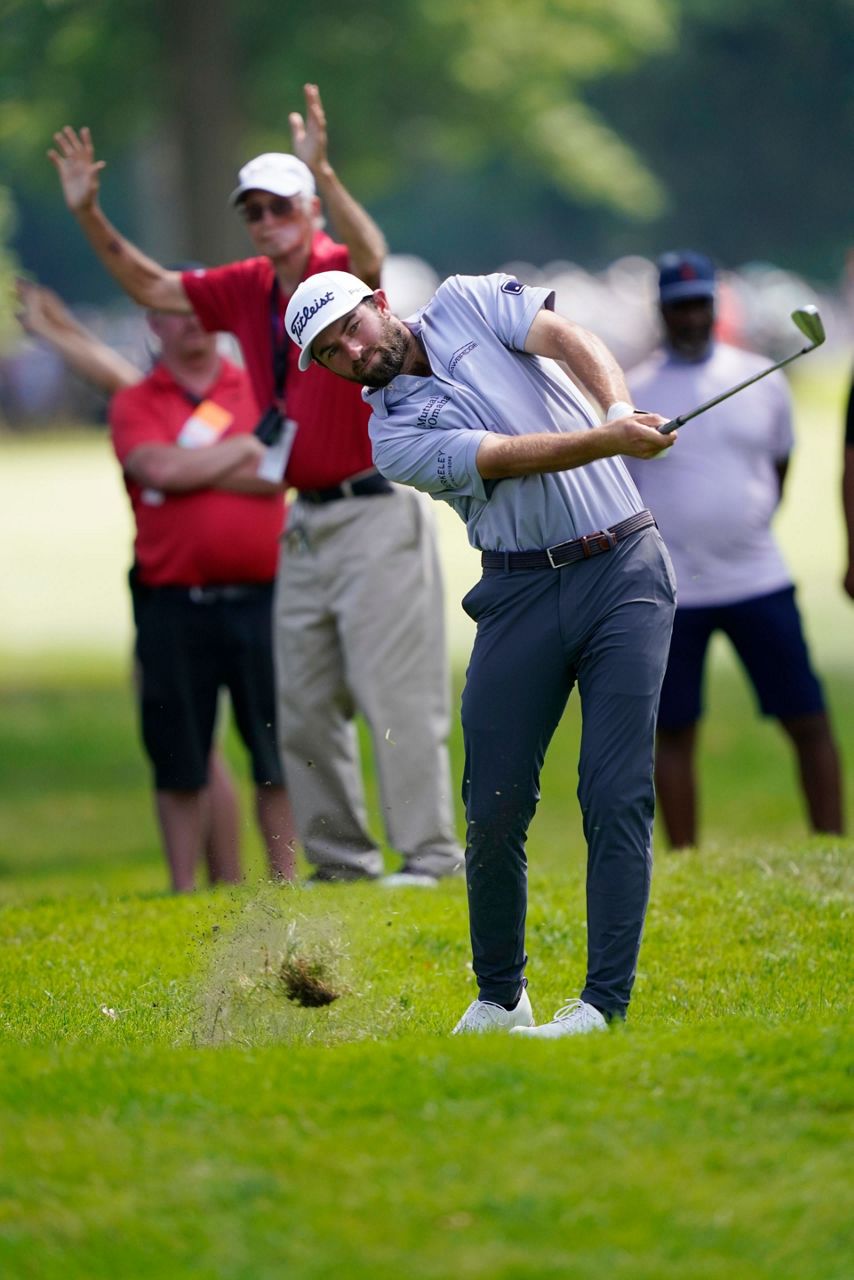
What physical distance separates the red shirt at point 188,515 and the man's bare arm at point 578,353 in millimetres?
3616

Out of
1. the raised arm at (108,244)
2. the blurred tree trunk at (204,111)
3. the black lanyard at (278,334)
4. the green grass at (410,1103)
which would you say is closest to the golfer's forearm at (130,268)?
the raised arm at (108,244)

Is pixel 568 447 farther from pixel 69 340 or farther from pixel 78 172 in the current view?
pixel 69 340

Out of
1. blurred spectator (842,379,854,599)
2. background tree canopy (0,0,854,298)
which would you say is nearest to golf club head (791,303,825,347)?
blurred spectator (842,379,854,599)

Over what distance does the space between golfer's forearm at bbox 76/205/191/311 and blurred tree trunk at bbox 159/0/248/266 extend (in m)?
16.1

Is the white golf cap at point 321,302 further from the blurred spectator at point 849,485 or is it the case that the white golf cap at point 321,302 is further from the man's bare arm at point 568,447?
the blurred spectator at point 849,485

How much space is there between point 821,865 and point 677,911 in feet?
2.85

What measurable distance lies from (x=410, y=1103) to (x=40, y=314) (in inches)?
240

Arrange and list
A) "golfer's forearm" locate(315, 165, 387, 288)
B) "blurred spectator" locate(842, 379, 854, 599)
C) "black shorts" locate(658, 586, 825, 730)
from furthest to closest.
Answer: "blurred spectator" locate(842, 379, 854, 599) < "black shorts" locate(658, 586, 825, 730) < "golfer's forearm" locate(315, 165, 387, 288)

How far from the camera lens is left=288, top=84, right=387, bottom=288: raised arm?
8039 millimetres

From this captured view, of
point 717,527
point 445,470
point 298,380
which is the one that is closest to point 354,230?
point 298,380

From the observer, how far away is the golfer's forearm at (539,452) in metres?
5.60

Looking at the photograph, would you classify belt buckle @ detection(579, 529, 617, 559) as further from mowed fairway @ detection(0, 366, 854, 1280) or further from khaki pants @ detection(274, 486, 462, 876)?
khaki pants @ detection(274, 486, 462, 876)

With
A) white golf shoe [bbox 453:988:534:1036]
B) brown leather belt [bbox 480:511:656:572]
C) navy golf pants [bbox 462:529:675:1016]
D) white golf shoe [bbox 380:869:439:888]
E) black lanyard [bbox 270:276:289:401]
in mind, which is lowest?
white golf shoe [bbox 380:869:439:888]

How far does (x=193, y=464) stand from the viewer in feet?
30.4
